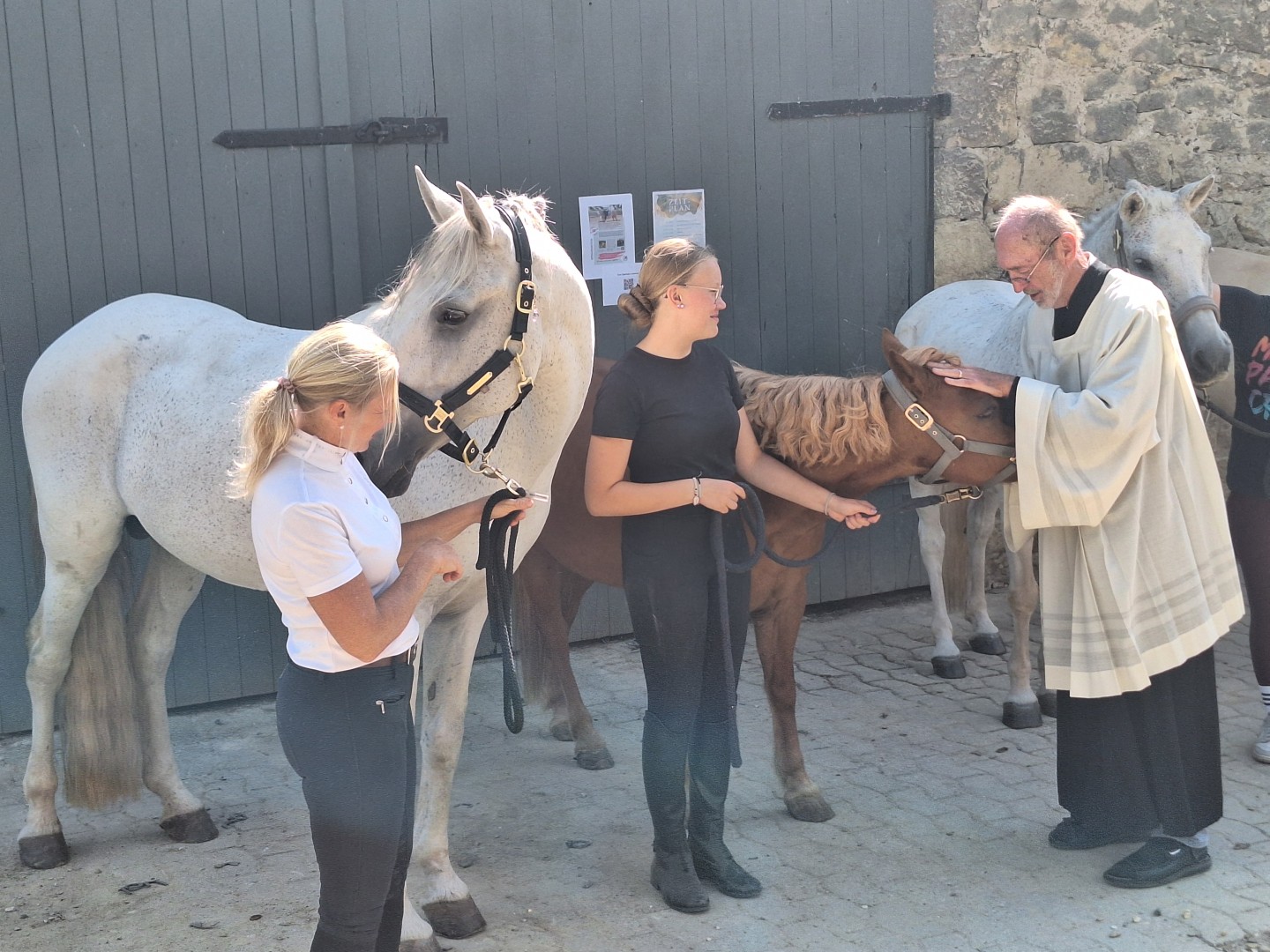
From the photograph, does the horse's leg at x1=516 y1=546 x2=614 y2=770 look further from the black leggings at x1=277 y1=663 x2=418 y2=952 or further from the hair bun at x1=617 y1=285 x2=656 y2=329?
the black leggings at x1=277 y1=663 x2=418 y2=952

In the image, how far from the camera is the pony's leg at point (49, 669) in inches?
152

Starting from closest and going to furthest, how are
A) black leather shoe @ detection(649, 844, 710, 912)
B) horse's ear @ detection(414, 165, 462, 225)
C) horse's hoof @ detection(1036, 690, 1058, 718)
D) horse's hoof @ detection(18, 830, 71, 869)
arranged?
horse's ear @ detection(414, 165, 462, 225) < black leather shoe @ detection(649, 844, 710, 912) < horse's hoof @ detection(18, 830, 71, 869) < horse's hoof @ detection(1036, 690, 1058, 718)

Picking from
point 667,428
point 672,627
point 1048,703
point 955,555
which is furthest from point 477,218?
point 955,555

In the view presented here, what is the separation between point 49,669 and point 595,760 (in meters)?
1.84

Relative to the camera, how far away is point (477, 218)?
2969 mm

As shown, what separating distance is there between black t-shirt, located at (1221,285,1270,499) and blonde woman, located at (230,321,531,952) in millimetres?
3136

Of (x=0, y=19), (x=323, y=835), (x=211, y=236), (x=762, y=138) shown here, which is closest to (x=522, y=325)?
(x=323, y=835)

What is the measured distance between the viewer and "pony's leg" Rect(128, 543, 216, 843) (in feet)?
13.3

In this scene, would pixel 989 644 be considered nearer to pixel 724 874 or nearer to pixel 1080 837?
pixel 1080 837

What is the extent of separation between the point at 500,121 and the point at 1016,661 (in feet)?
9.92

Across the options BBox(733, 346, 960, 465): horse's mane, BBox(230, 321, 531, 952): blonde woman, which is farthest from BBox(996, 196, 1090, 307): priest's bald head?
BBox(230, 321, 531, 952): blonde woman

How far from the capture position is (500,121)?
534 centimetres

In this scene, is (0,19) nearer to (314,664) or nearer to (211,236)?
(211,236)

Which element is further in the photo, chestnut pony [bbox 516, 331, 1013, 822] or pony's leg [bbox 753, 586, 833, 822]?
pony's leg [bbox 753, 586, 833, 822]
